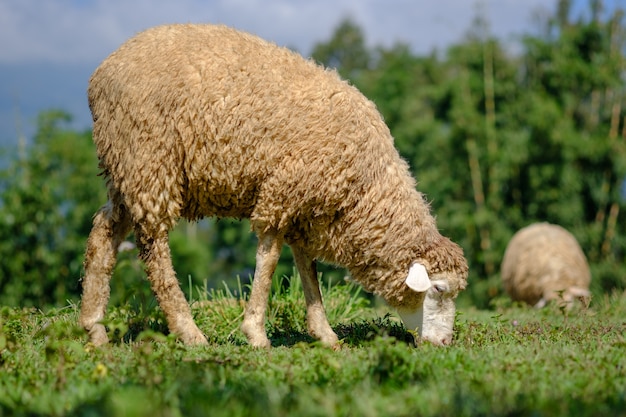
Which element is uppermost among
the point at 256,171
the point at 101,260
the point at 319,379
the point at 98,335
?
the point at 256,171

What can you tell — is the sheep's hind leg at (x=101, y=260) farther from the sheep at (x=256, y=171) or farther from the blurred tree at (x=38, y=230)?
the blurred tree at (x=38, y=230)

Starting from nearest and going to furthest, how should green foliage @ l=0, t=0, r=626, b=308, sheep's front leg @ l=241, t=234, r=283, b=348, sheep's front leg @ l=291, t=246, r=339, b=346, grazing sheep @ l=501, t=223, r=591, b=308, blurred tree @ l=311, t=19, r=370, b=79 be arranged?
sheep's front leg @ l=241, t=234, r=283, b=348, sheep's front leg @ l=291, t=246, r=339, b=346, grazing sheep @ l=501, t=223, r=591, b=308, green foliage @ l=0, t=0, r=626, b=308, blurred tree @ l=311, t=19, r=370, b=79

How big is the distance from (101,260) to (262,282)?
137cm

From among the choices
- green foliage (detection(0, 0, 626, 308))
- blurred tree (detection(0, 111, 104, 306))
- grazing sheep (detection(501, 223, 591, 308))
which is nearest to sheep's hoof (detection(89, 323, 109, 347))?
grazing sheep (detection(501, 223, 591, 308))

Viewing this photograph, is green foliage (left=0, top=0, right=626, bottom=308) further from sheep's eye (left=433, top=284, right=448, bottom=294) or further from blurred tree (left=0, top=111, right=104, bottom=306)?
sheep's eye (left=433, top=284, right=448, bottom=294)

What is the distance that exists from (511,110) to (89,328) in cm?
1683

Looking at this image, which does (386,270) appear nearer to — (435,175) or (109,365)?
(109,365)

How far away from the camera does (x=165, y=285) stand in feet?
19.3

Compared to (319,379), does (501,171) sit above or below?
above

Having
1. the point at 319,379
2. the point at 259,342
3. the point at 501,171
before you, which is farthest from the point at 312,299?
the point at 501,171

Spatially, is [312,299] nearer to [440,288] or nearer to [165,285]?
[440,288]

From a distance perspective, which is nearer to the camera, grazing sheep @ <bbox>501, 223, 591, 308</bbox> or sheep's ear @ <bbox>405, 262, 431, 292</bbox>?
sheep's ear @ <bbox>405, 262, 431, 292</bbox>

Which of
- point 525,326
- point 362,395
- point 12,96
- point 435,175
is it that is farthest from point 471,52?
point 362,395

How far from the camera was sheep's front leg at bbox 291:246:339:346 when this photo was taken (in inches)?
248
